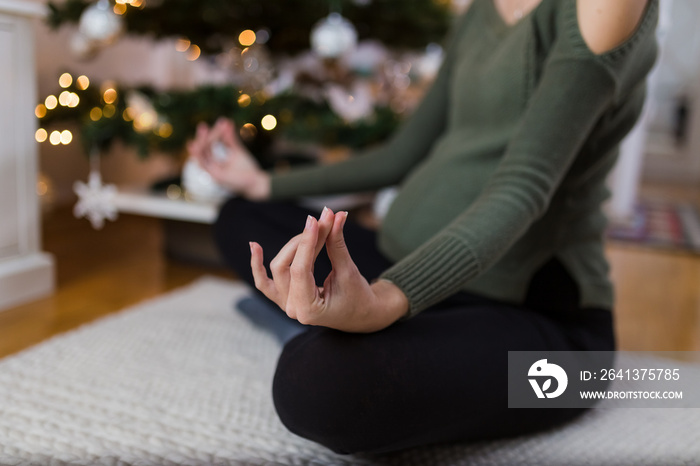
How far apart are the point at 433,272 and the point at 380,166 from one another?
18.9 inches

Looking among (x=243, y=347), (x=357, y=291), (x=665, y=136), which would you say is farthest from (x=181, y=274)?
(x=665, y=136)

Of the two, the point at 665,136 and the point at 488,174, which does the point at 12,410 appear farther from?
the point at 665,136

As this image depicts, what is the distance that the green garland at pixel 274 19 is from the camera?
1.52 m

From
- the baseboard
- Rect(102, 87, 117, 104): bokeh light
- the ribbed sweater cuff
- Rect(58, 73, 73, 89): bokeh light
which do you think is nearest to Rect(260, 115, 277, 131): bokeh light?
Rect(102, 87, 117, 104): bokeh light

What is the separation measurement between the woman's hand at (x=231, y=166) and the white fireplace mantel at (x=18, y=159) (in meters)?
0.40

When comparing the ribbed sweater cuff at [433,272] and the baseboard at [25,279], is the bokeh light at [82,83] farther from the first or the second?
the ribbed sweater cuff at [433,272]

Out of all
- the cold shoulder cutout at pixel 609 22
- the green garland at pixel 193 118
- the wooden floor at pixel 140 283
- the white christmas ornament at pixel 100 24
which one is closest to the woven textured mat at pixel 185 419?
the wooden floor at pixel 140 283

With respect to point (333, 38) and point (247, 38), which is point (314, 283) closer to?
point (333, 38)

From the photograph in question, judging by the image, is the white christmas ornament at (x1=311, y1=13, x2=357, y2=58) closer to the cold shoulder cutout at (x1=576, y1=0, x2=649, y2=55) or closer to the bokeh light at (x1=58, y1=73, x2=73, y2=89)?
the bokeh light at (x1=58, y1=73, x2=73, y2=89)

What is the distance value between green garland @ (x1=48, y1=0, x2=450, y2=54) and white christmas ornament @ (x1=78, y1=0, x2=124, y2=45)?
0.09 meters

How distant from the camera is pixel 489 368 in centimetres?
61

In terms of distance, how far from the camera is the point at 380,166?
100cm

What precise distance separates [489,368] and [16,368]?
0.66 meters

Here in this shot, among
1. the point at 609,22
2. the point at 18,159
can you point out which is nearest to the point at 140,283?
the point at 18,159
